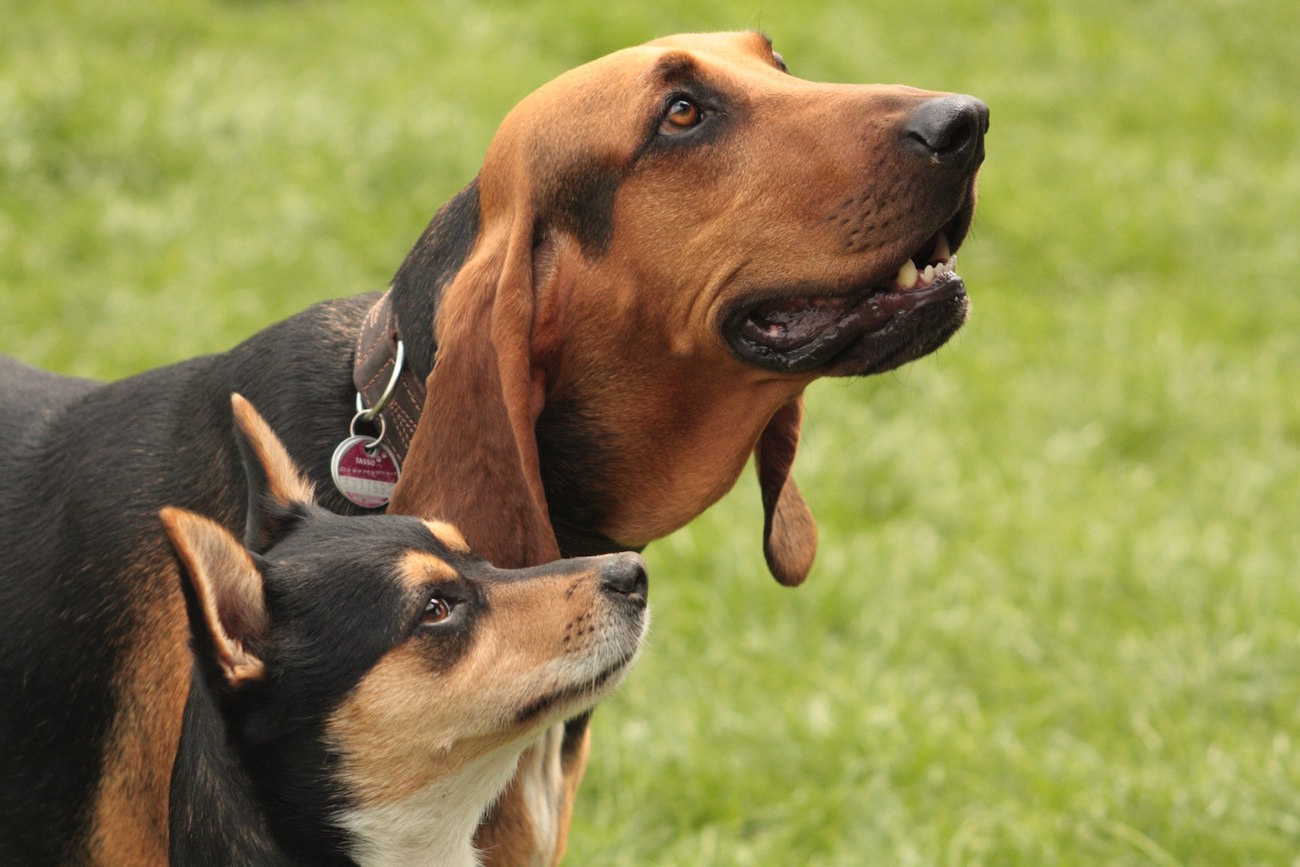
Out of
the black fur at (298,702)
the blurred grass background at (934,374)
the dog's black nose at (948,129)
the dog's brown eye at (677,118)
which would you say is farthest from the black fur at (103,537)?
the blurred grass background at (934,374)

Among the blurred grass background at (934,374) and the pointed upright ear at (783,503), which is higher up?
the pointed upright ear at (783,503)

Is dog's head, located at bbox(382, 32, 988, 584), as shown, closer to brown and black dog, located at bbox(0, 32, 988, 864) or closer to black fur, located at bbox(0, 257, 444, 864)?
brown and black dog, located at bbox(0, 32, 988, 864)

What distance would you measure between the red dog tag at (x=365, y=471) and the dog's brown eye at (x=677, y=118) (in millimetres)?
965

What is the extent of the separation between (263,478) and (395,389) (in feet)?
1.28

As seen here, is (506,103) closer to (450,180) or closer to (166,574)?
(450,180)

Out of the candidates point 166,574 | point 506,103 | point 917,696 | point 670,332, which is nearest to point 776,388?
point 670,332

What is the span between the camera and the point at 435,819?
3.50 m

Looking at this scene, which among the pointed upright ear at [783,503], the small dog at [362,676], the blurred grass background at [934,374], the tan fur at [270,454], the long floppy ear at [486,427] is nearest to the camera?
the small dog at [362,676]

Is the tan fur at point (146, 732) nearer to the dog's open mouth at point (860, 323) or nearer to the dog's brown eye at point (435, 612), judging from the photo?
the dog's brown eye at point (435, 612)

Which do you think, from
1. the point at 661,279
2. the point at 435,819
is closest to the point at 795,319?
the point at 661,279

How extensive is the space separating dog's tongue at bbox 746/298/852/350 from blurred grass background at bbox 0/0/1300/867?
76.1 inches

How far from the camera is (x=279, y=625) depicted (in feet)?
10.9

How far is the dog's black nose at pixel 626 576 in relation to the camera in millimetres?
3451

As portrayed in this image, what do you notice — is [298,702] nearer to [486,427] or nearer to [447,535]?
[447,535]
